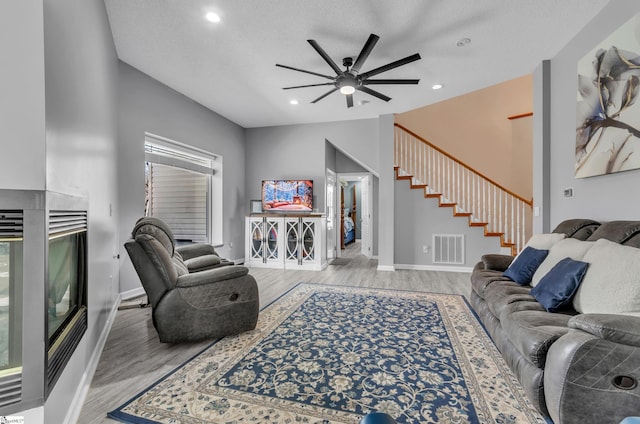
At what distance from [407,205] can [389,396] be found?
163 inches

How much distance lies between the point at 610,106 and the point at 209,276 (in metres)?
3.55

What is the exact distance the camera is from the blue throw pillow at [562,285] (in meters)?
1.78

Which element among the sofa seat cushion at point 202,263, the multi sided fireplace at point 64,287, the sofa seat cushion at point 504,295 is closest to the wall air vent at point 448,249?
the sofa seat cushion at point 504,295

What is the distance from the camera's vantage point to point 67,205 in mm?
1378

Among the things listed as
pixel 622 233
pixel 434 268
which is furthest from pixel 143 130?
pixel 434 268

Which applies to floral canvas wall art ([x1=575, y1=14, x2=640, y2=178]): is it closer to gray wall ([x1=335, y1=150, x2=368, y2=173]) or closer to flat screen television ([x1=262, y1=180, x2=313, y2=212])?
flat screen television ([x1=262, y1=180, x2=313, y2=212])

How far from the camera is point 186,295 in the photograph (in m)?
2.20

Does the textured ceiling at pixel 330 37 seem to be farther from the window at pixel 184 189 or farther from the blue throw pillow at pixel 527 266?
the blue throw pillow at pixel 527 266

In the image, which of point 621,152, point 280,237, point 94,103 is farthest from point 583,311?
point 280,237

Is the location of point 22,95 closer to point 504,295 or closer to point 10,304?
point 10,304

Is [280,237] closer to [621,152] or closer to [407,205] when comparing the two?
[407,205]

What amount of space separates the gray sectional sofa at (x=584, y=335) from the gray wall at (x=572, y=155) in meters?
0.36

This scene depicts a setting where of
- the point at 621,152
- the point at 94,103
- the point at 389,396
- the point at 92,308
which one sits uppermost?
the point at 94,103

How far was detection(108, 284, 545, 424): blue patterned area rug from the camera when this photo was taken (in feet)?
4.86
